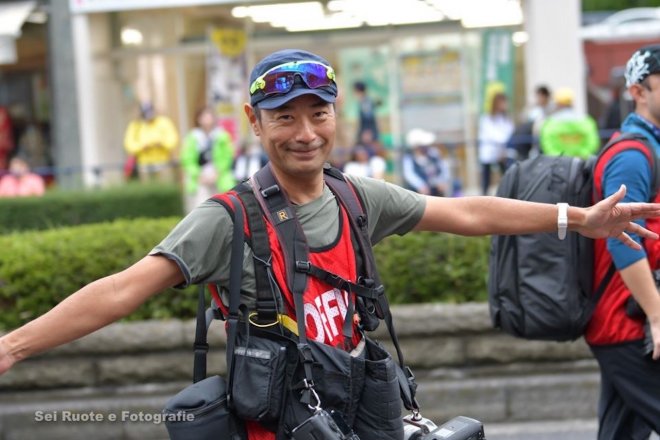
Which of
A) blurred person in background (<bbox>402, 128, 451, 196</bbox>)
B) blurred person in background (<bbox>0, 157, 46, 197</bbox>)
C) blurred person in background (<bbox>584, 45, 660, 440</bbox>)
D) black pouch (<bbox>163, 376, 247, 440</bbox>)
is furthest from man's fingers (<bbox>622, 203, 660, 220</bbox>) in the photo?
blurred person in background (<bbox>0, 157, 46, 197</bbox>)

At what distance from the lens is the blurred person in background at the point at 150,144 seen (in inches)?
626

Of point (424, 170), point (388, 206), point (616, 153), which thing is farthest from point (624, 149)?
point (424, 170)

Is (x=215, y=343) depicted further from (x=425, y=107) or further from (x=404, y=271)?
(x=425, y=107)

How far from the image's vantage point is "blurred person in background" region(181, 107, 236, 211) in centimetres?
1406

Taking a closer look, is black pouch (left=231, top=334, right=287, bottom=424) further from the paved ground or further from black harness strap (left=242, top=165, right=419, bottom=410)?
the paved ground

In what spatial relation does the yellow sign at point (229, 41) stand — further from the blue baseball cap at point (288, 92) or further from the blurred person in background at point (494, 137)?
the blue baseball cap at point (288, 92)

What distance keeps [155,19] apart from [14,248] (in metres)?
12.1

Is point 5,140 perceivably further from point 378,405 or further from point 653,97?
point 378,405

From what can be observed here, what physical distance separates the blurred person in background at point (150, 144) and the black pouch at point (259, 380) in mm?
12725

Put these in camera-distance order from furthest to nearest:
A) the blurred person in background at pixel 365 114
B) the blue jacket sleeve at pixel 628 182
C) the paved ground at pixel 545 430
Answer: the blurred person in background at pixel 365 114, the paved ground at pixel 545 430, the blue jacket sleeve at pixel 628 182

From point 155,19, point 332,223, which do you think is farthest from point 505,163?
point 332,223

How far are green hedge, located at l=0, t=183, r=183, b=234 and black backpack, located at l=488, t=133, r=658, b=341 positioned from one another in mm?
7589

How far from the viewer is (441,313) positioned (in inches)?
276

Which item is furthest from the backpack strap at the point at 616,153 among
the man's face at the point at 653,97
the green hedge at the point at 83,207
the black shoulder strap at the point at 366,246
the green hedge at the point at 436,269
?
the green hedge at the point at 83,207
